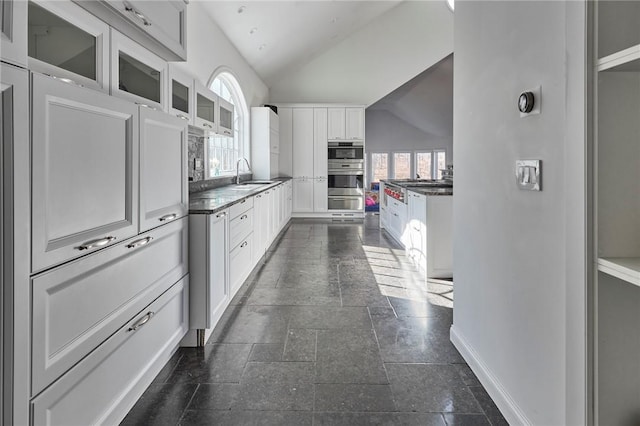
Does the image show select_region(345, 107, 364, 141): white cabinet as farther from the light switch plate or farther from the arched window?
the light switch plate

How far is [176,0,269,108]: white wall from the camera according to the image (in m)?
3.97

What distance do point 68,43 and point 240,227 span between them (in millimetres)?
2110

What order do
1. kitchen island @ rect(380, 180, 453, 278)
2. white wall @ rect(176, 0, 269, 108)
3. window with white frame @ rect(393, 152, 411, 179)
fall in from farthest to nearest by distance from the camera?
window with white frame @ rect(393, 152, 411, 179), white wall @ rect(176, 0, 269, 108), kitchen island @ rect(380, 180, 453, 278)

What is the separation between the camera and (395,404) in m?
1.83

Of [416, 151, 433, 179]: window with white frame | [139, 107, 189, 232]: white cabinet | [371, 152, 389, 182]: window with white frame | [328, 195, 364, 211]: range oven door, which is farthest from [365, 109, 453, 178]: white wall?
[139, 107, 189, 232]: white cabinet

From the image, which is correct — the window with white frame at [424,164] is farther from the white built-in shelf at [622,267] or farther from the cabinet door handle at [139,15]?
the white built-in shelf at [622,267]

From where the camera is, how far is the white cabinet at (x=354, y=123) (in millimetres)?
8453

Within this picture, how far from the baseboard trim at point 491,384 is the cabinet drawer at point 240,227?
5.45 ft

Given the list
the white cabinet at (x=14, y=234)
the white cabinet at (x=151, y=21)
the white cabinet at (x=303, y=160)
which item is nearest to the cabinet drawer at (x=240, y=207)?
the white cabinet at (x=151, y=21)

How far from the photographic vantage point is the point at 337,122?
27.9 ft

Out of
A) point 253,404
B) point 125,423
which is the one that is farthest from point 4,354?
point 253,404

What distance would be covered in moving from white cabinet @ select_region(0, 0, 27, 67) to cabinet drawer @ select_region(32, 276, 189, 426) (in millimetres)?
890

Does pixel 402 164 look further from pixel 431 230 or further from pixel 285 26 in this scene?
pixel 431 230

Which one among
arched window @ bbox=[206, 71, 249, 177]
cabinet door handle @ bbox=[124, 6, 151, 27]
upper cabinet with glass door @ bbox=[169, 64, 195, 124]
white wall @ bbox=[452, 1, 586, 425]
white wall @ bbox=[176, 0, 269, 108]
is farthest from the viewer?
arched window @ bbox=[206, 71, 249, 177]
